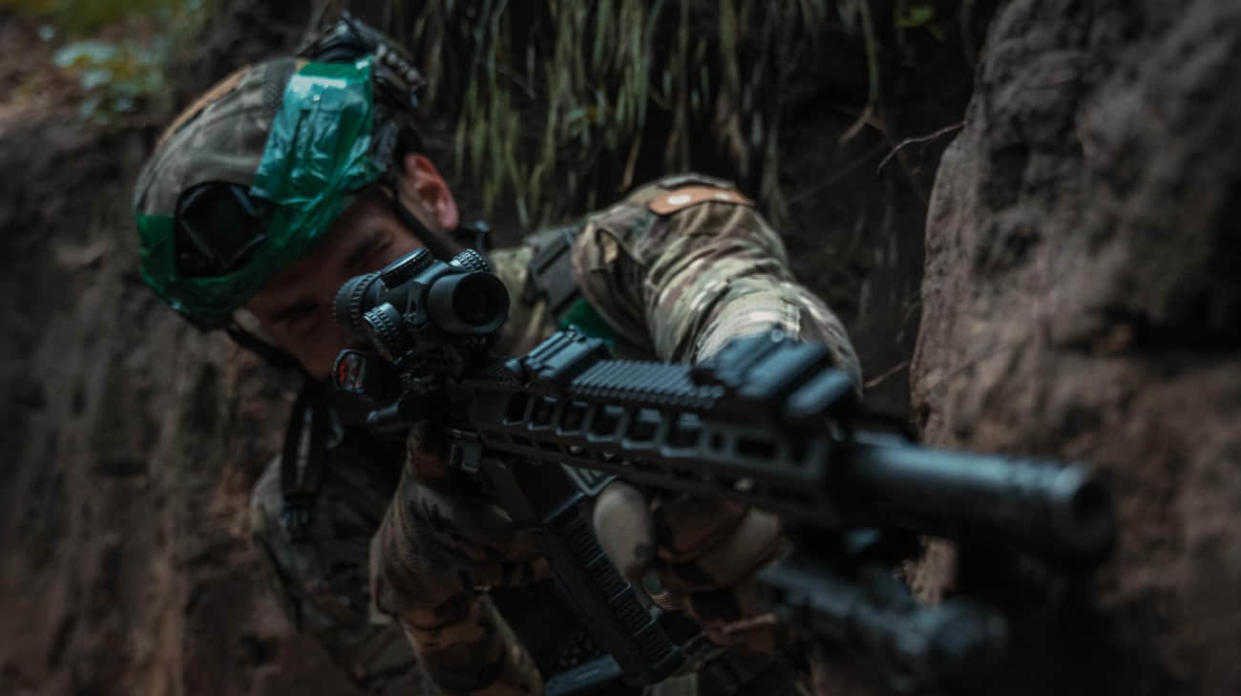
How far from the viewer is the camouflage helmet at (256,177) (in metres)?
1.83

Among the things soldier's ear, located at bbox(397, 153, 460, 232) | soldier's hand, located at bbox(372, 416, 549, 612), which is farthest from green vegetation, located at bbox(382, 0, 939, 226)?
soldier's hand, located at bbox(372, 416, 549, 612)

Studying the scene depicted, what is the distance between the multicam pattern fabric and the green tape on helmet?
1.44ft

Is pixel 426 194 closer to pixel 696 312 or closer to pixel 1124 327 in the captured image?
pixel 696 312

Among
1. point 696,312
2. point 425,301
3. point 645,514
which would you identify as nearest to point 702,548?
point 645,514

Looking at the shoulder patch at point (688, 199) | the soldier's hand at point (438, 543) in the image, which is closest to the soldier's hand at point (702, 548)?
the soldier's hand at point (438, 543)

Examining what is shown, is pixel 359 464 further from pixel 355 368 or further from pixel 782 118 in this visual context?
pixel 782 118

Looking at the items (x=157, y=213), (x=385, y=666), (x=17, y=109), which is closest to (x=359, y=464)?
(x=385, y=666)

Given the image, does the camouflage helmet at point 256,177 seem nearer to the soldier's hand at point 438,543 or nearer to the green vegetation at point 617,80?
the soldier's hand at point 438,543

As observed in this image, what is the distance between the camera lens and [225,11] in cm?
321

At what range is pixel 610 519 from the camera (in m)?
1.05

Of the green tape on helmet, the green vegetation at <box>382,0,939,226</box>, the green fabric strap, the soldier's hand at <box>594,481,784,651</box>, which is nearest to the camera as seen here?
the soldier's hand at <box>594,481,784,651</box>

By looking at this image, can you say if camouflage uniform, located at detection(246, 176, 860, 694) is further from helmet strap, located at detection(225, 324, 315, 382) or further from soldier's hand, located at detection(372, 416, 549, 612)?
helmet strap, located at detection(225, 324, 315, 382)

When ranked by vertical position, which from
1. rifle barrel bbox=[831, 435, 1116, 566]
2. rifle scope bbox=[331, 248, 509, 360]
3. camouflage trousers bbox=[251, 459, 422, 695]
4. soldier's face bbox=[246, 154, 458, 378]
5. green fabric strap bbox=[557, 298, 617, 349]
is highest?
rifle barrel bbox=[831, 435, 1116, 566]

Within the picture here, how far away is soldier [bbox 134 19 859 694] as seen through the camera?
1558 millimetres
